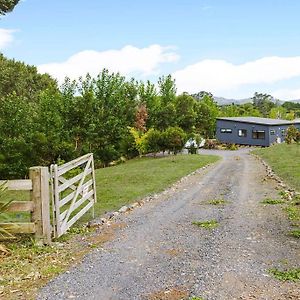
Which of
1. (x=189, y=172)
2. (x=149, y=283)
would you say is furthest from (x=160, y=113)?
(x=149, y=283)

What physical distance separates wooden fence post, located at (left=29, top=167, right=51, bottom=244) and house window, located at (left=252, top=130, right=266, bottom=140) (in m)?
42.2

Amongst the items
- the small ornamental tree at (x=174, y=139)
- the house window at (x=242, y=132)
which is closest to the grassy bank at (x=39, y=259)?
the small ornamental tree at (x=174, y=139)

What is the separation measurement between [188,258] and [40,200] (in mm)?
2531

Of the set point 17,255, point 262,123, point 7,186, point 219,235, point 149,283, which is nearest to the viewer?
point 149,283

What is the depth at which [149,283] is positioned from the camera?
14.9ft

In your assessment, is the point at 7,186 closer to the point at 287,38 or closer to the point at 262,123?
the point at 287,38

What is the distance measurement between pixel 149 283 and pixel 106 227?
323 centimetres

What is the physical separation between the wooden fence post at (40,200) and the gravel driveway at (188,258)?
0.99 metres

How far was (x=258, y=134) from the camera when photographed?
1826 inches

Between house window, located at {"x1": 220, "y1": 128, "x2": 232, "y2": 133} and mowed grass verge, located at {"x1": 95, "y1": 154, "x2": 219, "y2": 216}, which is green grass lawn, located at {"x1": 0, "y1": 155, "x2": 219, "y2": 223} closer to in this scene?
mowed grass verge, located at {"x1": 95, "y1": 154, "x2": 219, "y2": 216}

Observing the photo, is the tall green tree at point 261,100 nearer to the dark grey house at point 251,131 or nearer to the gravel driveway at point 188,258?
the dark grey house at point 251,131

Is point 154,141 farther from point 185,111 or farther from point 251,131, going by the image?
point 251,131

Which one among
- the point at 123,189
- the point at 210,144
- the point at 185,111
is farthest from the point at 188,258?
the point at 210,144

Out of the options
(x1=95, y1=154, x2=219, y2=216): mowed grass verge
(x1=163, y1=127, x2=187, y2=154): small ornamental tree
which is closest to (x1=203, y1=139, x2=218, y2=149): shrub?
(x1=163, y1=127, x2=187, y2=154): small ornamental tree
